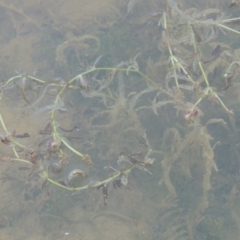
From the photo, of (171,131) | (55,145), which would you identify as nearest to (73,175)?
(55,145)

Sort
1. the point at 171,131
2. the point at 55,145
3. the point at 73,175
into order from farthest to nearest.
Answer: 1. the point at 171,131
2. the point at 73,175
3. the point at 55,145

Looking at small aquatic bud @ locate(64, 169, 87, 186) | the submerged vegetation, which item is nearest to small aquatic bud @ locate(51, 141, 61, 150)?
small aquatic bud @ locate(64, 169, 87, 186)

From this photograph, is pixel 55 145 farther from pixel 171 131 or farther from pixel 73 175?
pixel 171 131

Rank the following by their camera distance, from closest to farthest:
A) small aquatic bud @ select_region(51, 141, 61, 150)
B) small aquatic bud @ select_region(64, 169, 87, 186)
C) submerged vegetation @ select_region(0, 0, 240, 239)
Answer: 1. small aquatic bud @ select_region(51, 141, 61, 150)
2. small aquatic bud @ select_region(64, 169, 87, 186)
3. submerged vegetation @ select_region(0, 0, 240, 239)

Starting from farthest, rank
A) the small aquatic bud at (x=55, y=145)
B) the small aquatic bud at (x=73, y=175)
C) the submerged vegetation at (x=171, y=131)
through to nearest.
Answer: the submerged vegetation at (x=171, y=131) < the small aquatic bud at (x=73, y=175) < the small aquatic bud at (x=55, y=145)

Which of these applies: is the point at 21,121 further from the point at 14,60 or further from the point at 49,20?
the point at 49,20

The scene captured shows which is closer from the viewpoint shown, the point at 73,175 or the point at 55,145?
the point at 55,145

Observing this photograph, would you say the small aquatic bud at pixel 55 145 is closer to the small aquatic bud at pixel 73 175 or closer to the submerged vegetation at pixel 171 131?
the small aquatic bud at pixel 73 175

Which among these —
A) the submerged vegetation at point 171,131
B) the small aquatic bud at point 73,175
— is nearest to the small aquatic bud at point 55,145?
the small aquatic bud at point 73,175

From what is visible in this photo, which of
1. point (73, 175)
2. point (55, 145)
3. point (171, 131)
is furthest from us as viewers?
point (171, 131)

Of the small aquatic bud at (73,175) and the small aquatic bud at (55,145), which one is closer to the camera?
the small aquatic bud at (55,145)

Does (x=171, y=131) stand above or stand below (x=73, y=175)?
below

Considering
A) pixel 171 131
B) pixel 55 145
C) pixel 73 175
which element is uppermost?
pixel 55 145

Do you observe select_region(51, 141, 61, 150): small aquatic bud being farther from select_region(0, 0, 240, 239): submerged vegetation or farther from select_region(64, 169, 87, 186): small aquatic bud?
select_region(0, 0, 240, 239): submerged vegetation
